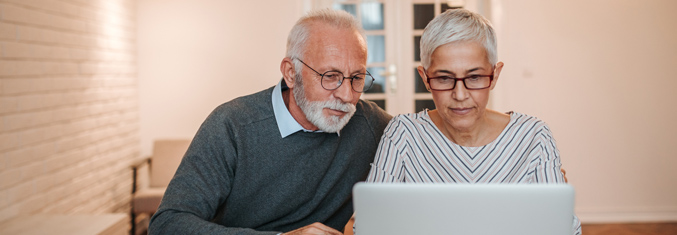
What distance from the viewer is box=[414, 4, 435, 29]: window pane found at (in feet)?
15.5

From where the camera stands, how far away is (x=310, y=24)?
1.74 metres

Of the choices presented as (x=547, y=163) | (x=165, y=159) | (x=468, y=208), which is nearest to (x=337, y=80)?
(x=547, y=163)

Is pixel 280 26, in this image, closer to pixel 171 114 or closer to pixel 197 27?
pixel 197 27

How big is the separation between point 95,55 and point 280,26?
57.3 inches

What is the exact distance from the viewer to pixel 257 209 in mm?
1746

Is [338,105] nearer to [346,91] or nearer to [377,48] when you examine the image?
[346,91]

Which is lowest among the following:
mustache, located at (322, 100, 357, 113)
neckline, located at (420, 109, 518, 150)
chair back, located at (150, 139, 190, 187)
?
chair back, located at (150, 139, 190, 187)

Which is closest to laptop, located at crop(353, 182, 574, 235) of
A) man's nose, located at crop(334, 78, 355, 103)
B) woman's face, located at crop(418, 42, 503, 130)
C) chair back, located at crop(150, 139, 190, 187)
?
woman's face, located at crop(418, 42, 503, 130)

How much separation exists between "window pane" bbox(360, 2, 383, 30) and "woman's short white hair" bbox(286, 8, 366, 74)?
300cm

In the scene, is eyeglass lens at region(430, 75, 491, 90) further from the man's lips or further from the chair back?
the chair back

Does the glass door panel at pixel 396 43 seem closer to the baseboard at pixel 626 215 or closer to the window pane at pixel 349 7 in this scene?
the window pane at pixel 349 7

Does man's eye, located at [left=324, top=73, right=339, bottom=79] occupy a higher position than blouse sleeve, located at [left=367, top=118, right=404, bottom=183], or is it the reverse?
man's eye, located at [left=324, top=73, right=339, bottom=79]

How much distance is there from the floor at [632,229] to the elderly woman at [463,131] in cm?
307

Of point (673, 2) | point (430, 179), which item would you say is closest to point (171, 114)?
point (430, 179)
